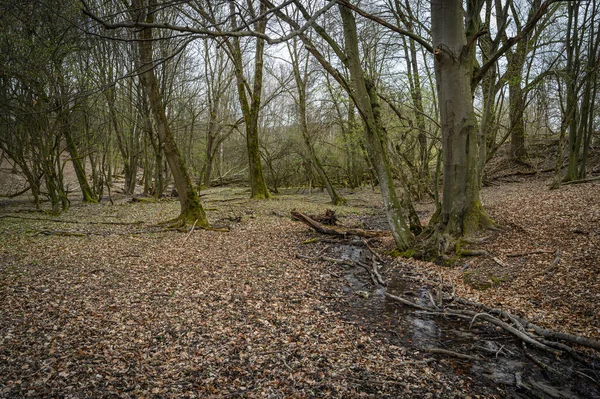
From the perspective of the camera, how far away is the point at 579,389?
3248 mm

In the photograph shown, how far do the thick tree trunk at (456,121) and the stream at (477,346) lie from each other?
6.67 ft

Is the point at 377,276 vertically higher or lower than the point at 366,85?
lower

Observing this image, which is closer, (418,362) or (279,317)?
(418,362)

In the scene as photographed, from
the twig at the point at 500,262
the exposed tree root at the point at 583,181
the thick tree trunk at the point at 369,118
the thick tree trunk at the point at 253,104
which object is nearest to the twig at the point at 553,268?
the twig at the point at 500,262

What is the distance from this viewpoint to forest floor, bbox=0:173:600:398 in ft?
10.9

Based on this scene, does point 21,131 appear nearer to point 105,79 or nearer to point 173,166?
point 105,79

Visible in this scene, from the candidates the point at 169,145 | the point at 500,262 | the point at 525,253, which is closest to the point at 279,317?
the point at 500,262

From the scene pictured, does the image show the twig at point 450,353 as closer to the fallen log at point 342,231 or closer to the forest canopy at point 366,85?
the forest canopy at point 366,85

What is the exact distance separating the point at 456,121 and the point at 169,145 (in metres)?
7.45

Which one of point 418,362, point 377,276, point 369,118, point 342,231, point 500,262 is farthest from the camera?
point 342,231

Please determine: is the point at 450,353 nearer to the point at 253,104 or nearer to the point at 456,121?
the point at 456,121

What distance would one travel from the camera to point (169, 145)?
10.0m

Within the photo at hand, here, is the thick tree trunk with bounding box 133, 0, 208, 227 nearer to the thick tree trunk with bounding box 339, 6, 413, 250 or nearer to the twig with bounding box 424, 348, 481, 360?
the thick tree trunk with bounding box 339, 6, 413, 250

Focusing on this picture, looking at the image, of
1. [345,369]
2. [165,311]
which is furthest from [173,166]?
[345,369]
